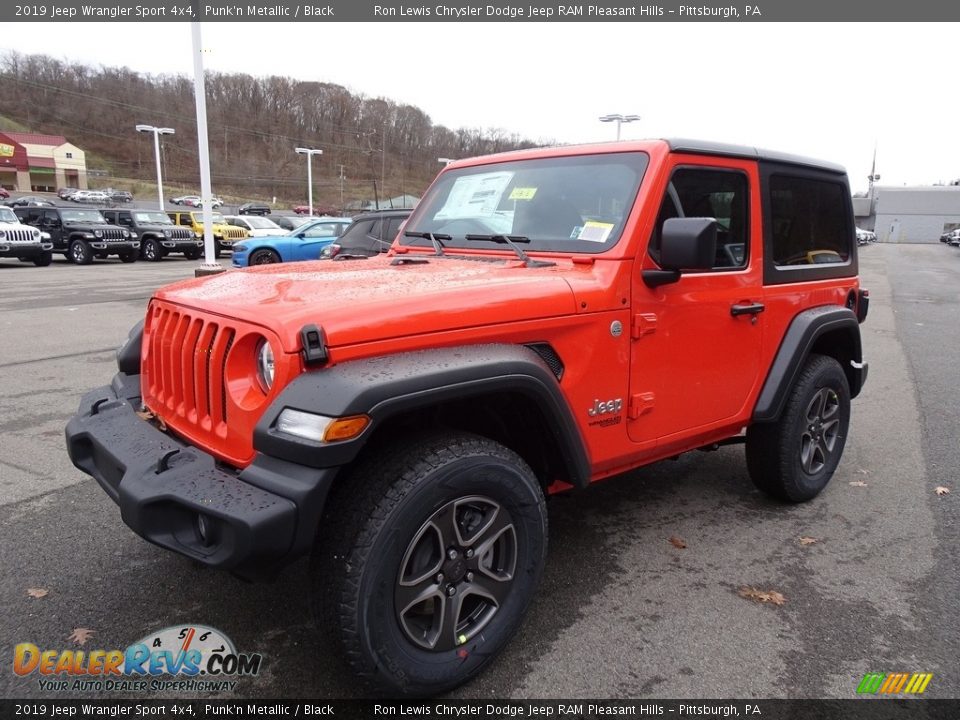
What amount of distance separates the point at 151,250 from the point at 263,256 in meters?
9.44

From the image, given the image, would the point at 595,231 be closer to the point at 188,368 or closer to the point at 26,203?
the point at 188,368

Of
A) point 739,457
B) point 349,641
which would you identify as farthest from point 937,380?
point 349,641

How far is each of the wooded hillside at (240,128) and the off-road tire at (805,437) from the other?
79500mm

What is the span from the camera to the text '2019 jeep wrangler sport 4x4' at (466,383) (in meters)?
2.03

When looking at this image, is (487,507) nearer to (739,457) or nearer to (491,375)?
(491,375)

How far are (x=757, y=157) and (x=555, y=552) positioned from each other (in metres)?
2.30

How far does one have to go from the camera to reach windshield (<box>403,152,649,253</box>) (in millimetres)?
2984

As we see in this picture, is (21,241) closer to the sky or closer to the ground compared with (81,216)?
closer to the ground

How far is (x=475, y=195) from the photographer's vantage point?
11.8 ft

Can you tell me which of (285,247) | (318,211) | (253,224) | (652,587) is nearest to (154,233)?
(253,224)

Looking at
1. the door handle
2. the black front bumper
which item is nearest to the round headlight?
the black front bumper

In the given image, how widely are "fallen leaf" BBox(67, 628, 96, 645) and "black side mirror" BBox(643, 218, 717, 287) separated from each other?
276cm

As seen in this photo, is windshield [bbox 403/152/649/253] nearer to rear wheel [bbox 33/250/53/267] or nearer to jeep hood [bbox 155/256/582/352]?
jeep hood [bbox 155/256/582/352]

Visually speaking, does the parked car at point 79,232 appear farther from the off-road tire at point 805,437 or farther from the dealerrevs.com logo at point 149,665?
the off-road tire at point 805,437
